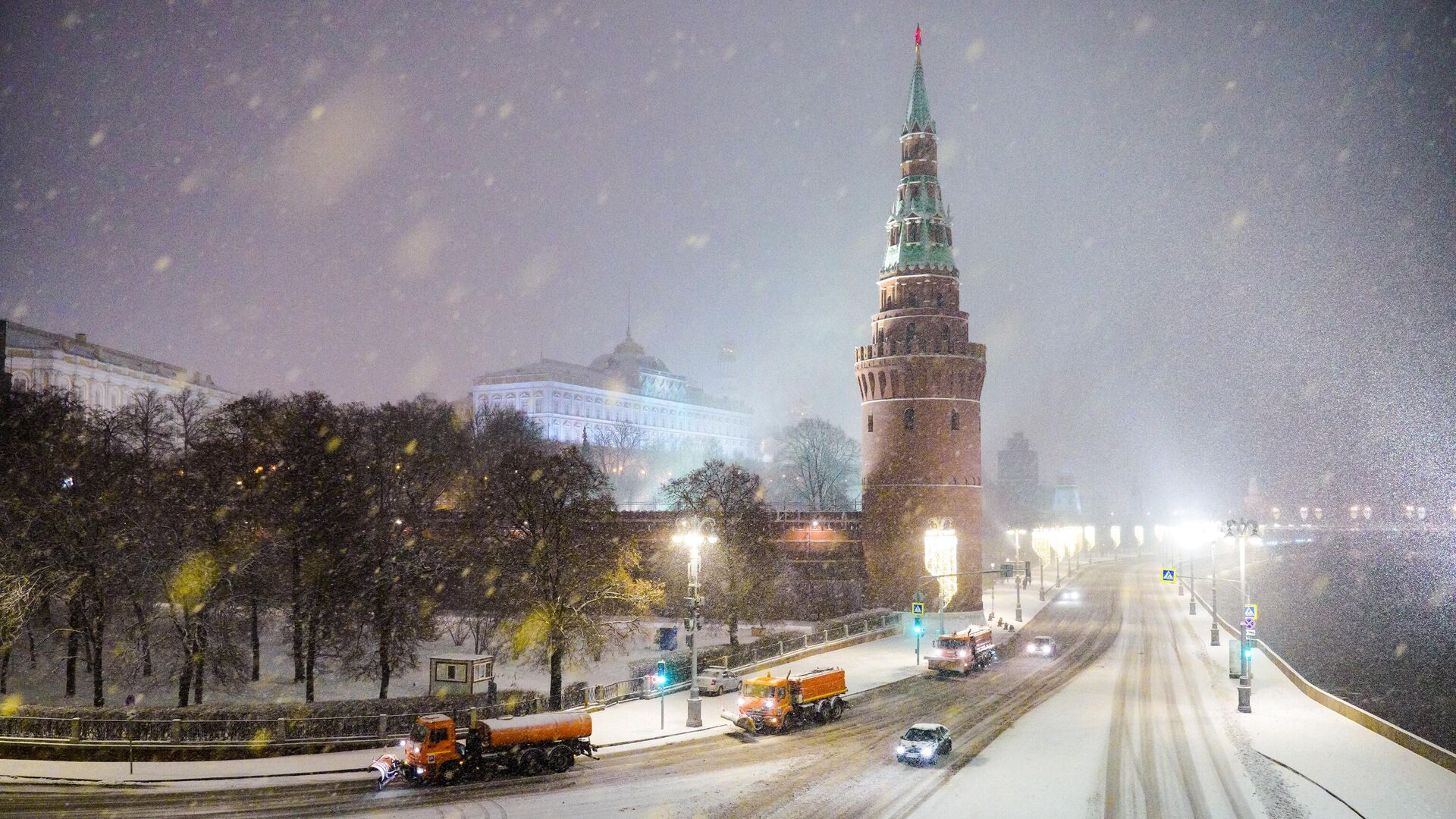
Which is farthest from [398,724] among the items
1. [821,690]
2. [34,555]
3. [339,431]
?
[339,431]

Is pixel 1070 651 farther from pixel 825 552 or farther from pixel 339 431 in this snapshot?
pixel 339 431

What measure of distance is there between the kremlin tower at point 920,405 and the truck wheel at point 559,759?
46.8 metres

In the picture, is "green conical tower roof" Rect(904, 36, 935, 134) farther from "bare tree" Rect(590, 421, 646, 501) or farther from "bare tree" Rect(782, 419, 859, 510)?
"bare tree" Rect(590, 421, 646, 501)

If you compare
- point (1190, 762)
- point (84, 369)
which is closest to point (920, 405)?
point (1190, 762)

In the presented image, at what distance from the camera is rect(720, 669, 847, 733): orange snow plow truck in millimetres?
34375

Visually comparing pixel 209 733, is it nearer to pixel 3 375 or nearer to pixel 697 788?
pixel 697 788

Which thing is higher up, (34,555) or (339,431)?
(339,431)

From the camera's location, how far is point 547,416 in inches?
6998

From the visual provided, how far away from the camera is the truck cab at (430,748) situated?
27203mm

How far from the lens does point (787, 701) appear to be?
34688 millimetres

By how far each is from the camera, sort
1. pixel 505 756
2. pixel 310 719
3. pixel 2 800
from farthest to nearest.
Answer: pixel 310 719
pixel 505 756
pixel 2 800

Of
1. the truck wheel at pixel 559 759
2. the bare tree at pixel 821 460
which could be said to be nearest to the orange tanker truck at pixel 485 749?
the truck wheel at pixel 559 759

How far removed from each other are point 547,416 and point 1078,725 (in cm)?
14945

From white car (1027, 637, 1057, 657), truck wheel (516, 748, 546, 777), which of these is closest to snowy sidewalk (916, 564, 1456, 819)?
white car (1027, 637, 1057, 657)
